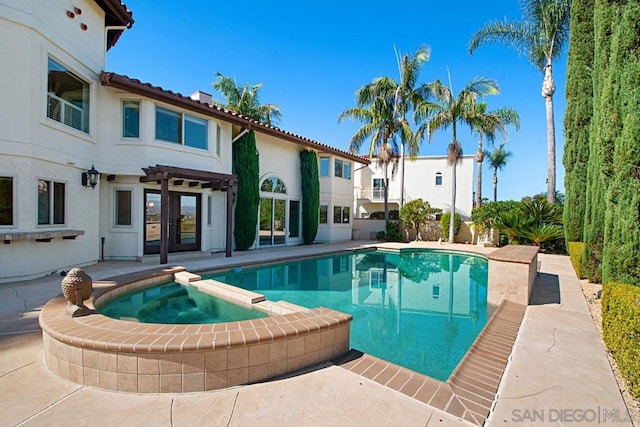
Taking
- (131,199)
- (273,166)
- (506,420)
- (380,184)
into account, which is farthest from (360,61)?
(506,420)

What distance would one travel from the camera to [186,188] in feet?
42.9

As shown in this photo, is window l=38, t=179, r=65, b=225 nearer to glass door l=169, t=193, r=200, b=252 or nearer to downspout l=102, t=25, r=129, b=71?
glass door l=169, t=193, r=200, b=252

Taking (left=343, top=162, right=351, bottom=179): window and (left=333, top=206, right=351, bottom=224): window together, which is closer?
(left=333, top=206, right=351, bottom=224): window

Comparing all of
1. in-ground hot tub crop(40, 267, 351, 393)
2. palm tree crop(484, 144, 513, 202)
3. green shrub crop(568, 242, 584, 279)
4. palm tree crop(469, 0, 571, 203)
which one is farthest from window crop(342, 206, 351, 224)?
palm tree crop(484, 144, 513, 202)

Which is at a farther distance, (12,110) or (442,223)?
(442,223)

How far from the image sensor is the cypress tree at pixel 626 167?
16.4ft

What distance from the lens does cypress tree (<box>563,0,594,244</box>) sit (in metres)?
10.5

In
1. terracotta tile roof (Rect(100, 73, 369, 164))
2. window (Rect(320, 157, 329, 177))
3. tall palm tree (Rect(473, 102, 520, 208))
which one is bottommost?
window (Rect(320, 157, 329, 177))

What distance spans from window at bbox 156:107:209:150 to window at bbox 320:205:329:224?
9.66 metres

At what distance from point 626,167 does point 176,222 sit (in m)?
14.0

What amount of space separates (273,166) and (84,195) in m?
9.27

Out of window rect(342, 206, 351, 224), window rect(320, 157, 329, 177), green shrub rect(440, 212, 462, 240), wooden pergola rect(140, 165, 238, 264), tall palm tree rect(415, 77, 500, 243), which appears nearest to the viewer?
wooden pergola rect(140, 165, 238, 264)

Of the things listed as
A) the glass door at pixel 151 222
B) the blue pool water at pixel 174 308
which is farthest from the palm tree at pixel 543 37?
the glass door at pixel 151 222

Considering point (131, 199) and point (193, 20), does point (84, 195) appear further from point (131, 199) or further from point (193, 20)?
point (193, 20)
